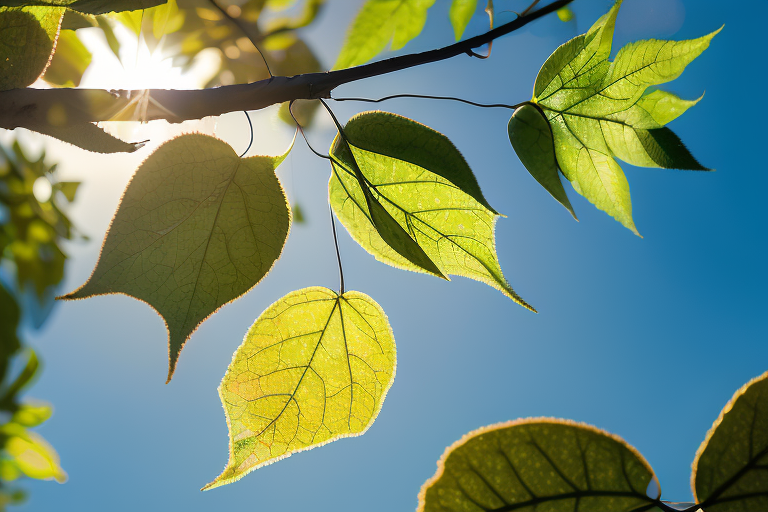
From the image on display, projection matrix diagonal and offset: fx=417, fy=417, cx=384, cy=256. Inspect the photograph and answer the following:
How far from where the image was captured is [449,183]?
17cm

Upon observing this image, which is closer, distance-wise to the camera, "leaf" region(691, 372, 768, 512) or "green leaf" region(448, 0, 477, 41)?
"leaf" region(691, 372, 768, 512)

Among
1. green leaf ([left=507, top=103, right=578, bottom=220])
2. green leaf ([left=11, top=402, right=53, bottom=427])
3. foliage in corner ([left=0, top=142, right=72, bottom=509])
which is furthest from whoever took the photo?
green leaf ([left=11, top=402, right=53, bottom=427])

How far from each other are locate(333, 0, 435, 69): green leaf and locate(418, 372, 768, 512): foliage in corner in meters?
0.17

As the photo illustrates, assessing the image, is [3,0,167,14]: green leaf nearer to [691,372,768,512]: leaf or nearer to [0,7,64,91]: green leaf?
[0,7,64,91]: green leaf

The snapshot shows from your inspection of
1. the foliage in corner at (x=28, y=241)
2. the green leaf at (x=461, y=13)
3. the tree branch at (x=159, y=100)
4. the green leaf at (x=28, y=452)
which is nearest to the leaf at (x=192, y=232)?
the tree branch at (x=159, y=100)

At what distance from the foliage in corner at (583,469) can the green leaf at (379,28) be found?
0.17 m

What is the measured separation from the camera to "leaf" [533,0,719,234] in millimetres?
185

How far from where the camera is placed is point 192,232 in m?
0.16

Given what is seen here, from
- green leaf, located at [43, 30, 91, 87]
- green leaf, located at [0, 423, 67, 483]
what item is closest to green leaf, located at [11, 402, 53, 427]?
green leaf, located at [0, 423, 67, 483]

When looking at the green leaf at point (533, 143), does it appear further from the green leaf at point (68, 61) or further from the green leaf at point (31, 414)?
the green leaf at point (31, 414)

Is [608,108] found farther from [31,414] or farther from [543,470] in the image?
[31,414]

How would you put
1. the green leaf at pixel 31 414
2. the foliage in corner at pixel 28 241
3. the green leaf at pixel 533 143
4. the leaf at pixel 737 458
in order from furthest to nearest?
the green leaf at pixel 31 414 < the foliage in corner at pixel 28 241 < the green leaf at pixel 533 143 < the leaf at pixel 737 458

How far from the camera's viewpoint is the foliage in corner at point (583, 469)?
0.09 metres

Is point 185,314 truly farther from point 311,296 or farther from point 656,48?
point 656,48
